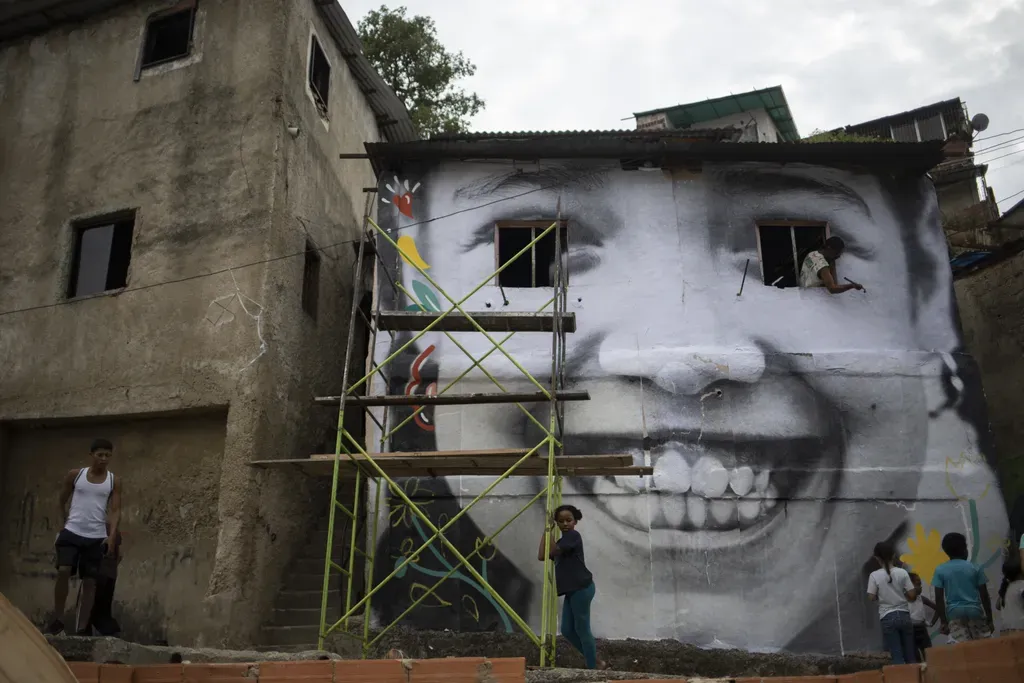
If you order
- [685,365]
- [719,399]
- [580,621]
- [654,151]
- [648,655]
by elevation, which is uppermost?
[654,151]

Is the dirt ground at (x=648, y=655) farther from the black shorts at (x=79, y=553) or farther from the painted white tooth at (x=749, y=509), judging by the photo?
the black shorts at (x=79, y=553)

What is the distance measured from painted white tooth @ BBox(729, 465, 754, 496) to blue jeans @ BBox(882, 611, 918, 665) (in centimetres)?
261

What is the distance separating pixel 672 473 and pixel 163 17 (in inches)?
347

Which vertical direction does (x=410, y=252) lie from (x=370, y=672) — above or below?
above

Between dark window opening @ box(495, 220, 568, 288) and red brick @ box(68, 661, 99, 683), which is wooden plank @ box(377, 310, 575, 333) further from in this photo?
red brick @ box(68, 661, 99, 683)

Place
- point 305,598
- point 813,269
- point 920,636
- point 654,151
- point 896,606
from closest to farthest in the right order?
point 896,606 → point 920,636 → point 305,598 → point 813,269 → point 654,151

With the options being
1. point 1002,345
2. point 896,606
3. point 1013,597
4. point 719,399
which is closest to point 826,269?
point 719,399

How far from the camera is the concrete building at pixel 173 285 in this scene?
960 cm

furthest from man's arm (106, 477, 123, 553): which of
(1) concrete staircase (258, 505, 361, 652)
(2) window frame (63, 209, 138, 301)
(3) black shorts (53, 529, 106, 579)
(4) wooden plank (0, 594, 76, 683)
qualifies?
(4) wooden plank (0, 594, 76, 683)

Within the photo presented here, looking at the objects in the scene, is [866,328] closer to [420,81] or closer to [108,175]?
[108,175]

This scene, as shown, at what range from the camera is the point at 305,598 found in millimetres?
9742

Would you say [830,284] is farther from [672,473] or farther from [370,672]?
[370,672]

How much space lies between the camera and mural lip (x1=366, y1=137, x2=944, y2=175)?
36.7 feet

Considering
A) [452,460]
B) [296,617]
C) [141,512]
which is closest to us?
[452,460]
